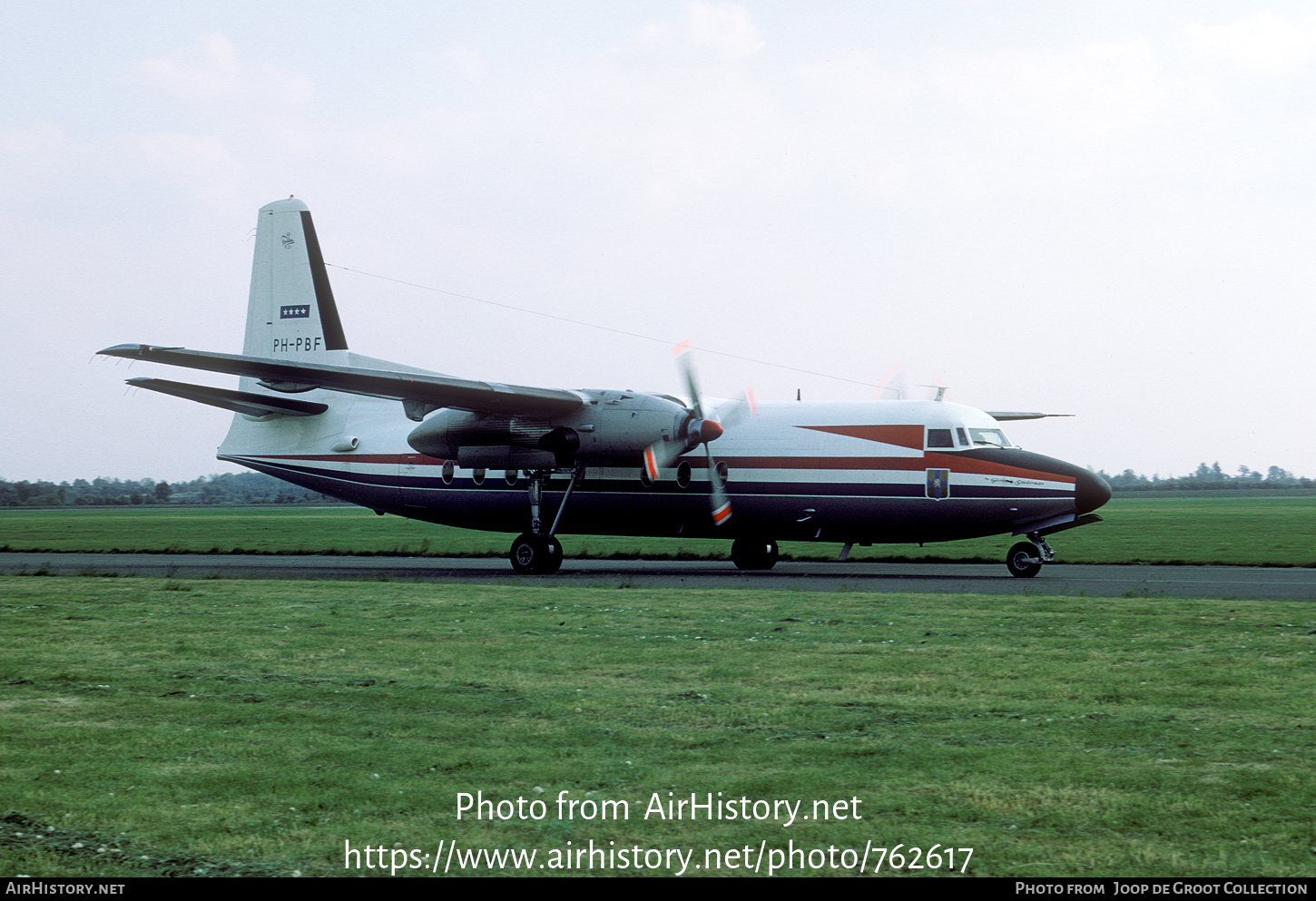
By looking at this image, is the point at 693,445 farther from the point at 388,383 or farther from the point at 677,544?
the point at 677,544

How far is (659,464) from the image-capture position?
24.8 meters

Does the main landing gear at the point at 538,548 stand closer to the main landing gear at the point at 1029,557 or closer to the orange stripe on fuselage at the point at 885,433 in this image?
the orange stripe on fuselage at the point at 885,433

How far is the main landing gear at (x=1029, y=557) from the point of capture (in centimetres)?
2377

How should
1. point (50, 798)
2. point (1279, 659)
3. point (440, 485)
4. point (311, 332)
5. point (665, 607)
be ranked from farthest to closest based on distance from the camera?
point (311, 332) → point (440, 485) → point (665, 607) → point (1279, 659) → point (50, 798)

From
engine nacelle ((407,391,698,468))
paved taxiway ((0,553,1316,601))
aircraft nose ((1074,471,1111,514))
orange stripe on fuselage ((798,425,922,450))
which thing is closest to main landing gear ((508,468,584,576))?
paved taxiway ((0,553,1316,601))

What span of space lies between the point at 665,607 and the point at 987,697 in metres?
7.76

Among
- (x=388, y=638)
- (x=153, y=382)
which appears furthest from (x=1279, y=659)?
(x=153, y=382)

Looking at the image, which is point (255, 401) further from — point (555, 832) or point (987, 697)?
point (555, 832)

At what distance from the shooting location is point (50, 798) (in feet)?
21.1

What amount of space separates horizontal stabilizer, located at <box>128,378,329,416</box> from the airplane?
5 centimetres

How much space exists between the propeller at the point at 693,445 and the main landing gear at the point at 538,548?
7.63ft

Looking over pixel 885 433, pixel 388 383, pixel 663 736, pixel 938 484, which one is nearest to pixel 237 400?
pixel 388 383

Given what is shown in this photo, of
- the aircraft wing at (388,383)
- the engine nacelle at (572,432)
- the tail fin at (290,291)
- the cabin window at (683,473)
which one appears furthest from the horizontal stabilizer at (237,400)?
the cabin window at (683,473)
